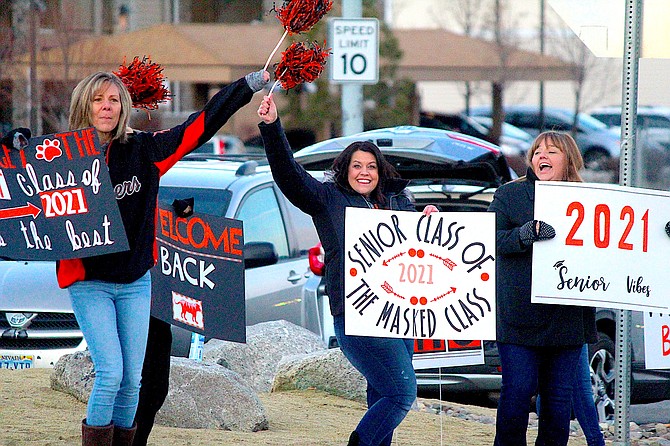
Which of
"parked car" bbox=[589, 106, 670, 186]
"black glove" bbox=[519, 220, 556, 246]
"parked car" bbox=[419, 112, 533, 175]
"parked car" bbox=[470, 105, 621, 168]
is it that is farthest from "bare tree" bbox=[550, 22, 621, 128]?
"black glove" bbox=[519, 220, 556, 246]

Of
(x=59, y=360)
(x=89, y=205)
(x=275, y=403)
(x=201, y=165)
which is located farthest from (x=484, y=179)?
(x=89, y=205)

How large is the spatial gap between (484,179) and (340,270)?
428 centimetres

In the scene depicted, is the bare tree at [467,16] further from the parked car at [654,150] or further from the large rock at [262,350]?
the large rock at [262,350]

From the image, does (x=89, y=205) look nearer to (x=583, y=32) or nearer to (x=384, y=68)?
(x=583, y=32)

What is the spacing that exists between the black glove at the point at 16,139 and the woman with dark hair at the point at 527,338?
2289 mm

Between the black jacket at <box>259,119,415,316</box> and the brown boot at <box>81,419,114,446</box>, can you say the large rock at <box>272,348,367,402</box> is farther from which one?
the brown boot at <box>81,419,114,446</box>

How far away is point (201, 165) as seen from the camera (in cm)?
961

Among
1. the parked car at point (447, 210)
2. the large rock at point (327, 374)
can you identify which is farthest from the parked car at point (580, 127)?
the large rock at point (327, 374)

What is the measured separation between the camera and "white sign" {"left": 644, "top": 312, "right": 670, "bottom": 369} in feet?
21.4

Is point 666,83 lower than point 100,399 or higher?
higher

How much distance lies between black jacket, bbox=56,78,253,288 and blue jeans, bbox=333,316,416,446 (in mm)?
1052

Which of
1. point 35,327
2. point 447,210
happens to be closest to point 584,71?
point 447,210

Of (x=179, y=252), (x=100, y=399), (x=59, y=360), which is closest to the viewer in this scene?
(x=100, y=399)

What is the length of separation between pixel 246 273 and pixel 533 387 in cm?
328
